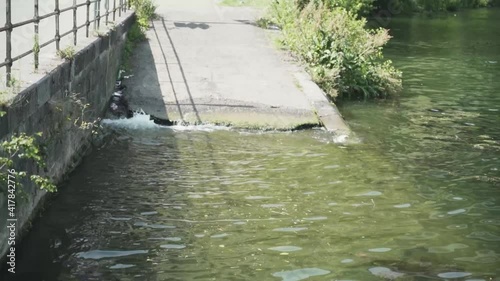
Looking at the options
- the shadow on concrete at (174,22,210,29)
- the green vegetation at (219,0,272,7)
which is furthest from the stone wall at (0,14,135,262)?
the green vegetation at (219,0,272,7)

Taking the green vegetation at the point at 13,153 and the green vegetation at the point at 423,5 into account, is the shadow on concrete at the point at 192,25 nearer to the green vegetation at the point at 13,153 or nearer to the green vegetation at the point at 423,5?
the green vegetation at the point at 13,153

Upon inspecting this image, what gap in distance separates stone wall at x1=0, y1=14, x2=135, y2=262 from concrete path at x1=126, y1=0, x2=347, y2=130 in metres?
1.37

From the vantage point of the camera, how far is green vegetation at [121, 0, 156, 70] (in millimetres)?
16781

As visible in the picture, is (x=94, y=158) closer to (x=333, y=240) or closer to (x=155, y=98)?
(x=155, y=98)

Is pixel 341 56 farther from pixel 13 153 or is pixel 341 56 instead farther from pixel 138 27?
pixel 13 153

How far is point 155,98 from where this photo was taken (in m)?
14.6

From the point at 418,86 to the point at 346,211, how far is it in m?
10.7

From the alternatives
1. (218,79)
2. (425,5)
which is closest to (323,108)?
(218,79)

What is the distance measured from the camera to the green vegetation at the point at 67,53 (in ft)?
32.8

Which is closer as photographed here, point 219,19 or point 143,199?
point 143,199

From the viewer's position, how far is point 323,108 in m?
14.6

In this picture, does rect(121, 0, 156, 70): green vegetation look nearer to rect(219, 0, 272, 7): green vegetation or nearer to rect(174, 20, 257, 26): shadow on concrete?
rect(174, 20, 257, 26): shadow on concrete

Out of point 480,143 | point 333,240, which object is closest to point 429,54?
point 480,143

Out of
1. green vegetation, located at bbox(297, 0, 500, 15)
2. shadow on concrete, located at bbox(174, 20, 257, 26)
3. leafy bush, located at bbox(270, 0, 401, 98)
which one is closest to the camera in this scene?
leafy bush, located at bbox(270, 0, 401, 98)
